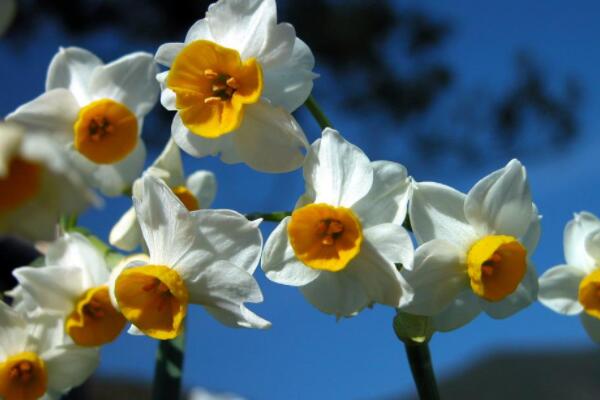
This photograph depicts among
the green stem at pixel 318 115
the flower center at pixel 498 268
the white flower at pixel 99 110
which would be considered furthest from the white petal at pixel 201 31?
the flower center at pixel 498 268

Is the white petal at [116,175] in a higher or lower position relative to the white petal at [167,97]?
higher

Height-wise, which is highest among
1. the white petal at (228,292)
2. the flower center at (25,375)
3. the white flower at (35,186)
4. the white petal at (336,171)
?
the white petal at (336,171)

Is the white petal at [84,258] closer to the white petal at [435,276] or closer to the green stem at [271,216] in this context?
the green stem at [271,216]

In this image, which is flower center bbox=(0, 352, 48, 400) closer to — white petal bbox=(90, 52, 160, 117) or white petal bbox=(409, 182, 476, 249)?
white petal bbox=(90, 52, 160, 117)

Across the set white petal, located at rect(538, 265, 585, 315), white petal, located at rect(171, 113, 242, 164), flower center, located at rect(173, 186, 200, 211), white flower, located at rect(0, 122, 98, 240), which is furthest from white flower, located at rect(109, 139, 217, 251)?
white flower, located at rect(0, 122, 98, 240)

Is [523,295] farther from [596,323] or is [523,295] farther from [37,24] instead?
[37,24]

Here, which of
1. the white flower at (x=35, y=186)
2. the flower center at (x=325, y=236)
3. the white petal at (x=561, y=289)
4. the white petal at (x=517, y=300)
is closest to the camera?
the white flower at (x=35, y=186)
